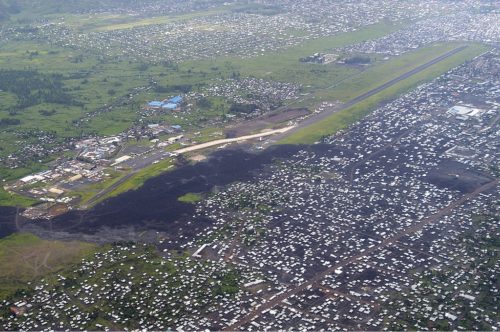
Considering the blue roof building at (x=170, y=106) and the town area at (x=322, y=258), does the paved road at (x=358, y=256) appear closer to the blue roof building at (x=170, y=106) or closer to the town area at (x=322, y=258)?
the town area at (x=322, y=258)

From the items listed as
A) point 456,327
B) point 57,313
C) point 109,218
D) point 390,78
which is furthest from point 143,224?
point 390,78

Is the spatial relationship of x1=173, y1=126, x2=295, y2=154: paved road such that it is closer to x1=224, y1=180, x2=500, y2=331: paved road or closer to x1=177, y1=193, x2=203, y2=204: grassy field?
x1=177, y1=193, x2=203, y2=204: grassy field

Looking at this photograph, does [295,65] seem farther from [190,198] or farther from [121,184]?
[190,198]

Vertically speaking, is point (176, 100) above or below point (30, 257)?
above

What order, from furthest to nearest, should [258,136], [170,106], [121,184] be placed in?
[170,106] < [258,136] < [121,184]

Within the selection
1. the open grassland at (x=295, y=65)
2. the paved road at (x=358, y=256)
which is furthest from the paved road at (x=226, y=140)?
the paved road at (x=358, y=256)

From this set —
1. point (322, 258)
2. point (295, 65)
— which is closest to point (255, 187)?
point (322, 258)
